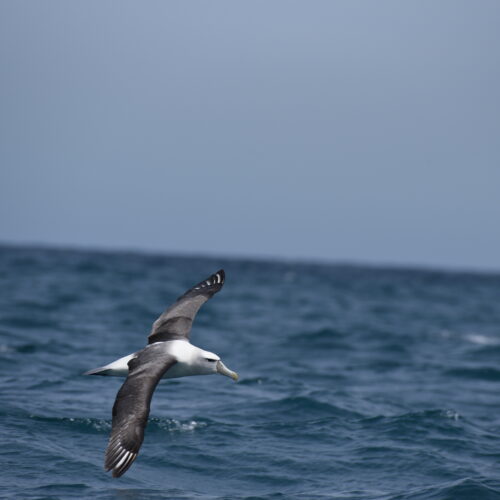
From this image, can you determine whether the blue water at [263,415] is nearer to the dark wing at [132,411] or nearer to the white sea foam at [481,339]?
the white sea foam at [481,339]

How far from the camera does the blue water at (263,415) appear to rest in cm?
1053

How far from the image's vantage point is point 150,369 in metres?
10.3

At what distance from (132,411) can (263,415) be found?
5029mm

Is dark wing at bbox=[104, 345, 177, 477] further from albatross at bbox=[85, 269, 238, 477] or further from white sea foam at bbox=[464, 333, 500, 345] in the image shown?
white sea foam at bbox=[464, 333, 500, 345]

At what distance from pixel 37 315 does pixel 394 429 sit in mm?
14258

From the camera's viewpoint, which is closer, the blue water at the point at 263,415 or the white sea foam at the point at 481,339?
the blue water at the point at 263,415

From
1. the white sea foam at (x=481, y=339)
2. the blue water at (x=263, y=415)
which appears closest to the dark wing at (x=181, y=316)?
the blue water at (x=263, y=415)

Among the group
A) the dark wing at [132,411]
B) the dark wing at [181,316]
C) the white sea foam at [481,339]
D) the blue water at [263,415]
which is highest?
the dark wing at [181,316]

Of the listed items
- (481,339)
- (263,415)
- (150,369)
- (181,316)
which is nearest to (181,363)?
(150,369)

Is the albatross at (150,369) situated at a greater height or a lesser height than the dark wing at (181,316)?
lesser

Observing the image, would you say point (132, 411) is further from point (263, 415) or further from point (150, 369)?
point (263, 415)

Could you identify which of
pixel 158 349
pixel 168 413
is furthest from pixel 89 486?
pixel 168 413

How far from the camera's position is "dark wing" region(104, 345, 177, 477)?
28.8ft

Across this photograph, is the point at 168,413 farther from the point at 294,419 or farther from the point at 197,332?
the point at 197,332
